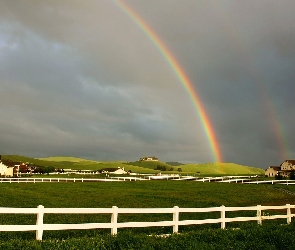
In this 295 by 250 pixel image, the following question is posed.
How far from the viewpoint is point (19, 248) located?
922 cm

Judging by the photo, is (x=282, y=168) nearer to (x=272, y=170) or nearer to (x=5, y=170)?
(x=272, y=170)

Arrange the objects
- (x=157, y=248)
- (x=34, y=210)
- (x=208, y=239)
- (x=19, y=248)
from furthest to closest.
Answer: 1. (x=208, y=239)
2. (x=157, y=248)
3. (x=34, y=210)
4. (x=19, y=248)

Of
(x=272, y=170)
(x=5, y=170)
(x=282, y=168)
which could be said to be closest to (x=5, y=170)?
(x=5, y=170)

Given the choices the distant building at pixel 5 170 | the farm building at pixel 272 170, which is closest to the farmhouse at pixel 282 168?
the farm building at pixel 272 170

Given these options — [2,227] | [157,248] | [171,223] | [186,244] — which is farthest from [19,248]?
[171,223]

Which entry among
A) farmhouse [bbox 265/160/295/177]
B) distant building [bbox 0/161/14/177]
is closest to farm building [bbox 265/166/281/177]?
farmhouse [bbox 265/160/295/177]

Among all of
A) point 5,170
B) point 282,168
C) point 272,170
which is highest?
point 282,168

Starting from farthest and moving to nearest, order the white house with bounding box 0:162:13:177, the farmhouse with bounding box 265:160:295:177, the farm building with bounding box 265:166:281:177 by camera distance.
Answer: the farm building with bounding box 265:166:281:177 < the farmhouse with bounding box 265:160:295:177 < the white house with bounding box 0:162:13:177

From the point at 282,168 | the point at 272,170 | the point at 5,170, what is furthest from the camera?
the point at 282,168

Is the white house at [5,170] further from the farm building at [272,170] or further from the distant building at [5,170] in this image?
the farm building at [272,170]

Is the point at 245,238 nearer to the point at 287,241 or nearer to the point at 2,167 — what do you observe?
the point at 287,241

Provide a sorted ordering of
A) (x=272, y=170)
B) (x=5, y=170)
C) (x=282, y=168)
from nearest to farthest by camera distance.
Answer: (x=5, y=170) < (x=272, y=170) < (x=282, y=168)

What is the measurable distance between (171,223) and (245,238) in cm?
273

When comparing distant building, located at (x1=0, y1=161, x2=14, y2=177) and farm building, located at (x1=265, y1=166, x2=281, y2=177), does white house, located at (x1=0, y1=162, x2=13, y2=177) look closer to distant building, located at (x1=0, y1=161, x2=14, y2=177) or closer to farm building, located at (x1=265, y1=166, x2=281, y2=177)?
distant building, located at (x1=0, y1=161, x2=14, y2=177)
